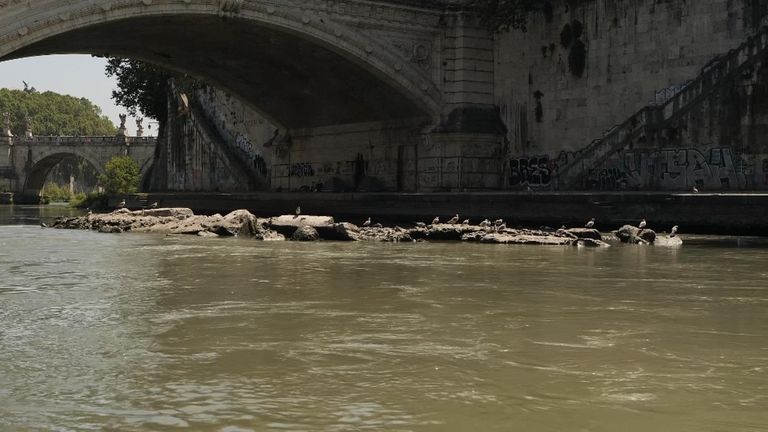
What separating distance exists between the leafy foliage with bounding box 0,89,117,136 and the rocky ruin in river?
9018cm

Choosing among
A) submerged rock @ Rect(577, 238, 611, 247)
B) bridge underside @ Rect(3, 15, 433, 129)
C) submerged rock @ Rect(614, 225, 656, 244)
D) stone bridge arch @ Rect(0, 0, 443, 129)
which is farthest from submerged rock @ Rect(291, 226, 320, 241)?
bridge underside @ Rect(3, 15, 433, 129)

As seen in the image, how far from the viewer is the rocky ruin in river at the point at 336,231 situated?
60.6 feet

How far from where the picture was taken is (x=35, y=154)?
81875 millimetres

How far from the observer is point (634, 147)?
25.3 m

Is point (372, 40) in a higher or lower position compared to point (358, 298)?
higher

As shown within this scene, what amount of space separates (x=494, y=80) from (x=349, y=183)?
7314 millimetres

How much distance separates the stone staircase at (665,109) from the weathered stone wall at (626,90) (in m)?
0.20

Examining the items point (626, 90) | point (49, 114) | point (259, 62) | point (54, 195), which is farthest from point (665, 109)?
point (49, 114)

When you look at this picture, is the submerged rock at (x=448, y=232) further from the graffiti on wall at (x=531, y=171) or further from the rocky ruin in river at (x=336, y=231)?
the graffiti on wall at (x=531, y=171)

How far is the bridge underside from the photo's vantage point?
27.6 meters

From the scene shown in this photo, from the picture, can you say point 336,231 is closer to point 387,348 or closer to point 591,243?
point 591,243

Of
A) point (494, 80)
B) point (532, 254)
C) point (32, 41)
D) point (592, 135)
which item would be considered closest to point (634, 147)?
point (592, 135)

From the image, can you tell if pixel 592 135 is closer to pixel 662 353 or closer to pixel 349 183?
pixel 349 183

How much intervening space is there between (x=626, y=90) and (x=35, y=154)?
6605 centimetres
